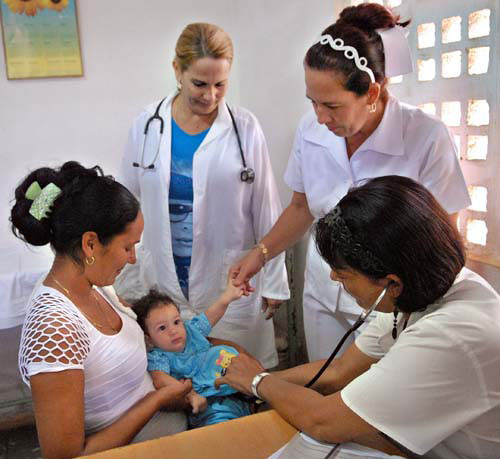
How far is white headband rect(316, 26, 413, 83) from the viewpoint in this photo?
148 centimetres

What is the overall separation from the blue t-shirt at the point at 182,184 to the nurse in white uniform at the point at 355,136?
45 centimetres

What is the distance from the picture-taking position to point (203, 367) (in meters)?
1.85

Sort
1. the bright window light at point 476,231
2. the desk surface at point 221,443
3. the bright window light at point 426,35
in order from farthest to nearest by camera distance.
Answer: the bright window light at point 426,35, the bright window light at point 476,231, the desk surface at point 221,443

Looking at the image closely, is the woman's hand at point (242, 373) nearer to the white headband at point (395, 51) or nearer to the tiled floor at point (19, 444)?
the white headband at point (395, 51)

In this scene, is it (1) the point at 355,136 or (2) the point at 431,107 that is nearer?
(1) the point at 355,136

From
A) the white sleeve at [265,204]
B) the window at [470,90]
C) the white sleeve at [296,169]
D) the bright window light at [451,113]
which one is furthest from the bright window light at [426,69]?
the white sleeve at [265,204]

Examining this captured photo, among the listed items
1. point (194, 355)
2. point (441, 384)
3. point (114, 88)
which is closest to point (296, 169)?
point (194, 355)

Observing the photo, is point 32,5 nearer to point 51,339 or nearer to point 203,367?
point 203,367

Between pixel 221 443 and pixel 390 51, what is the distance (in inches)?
41.6

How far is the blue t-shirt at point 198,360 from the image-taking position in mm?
1784

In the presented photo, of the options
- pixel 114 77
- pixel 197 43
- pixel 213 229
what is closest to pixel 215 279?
pixel 213 229

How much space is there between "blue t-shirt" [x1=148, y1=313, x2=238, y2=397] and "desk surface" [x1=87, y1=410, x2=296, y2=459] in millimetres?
484

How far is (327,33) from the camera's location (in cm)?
154

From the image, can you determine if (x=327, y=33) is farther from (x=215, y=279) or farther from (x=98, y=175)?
(x=215, y=279)
